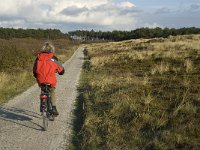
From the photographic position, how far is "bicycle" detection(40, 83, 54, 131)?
9.95 m

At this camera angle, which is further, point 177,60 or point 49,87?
point 177,60

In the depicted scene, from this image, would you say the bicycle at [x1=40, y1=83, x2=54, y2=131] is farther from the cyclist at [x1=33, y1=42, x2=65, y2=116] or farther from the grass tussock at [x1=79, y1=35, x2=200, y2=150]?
the grass tussock at [x1=79, y1=35, x2=200, y2=150]

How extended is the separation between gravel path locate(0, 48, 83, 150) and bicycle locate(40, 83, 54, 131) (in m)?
0.26

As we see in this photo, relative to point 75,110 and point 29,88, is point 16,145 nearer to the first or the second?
point 75,110

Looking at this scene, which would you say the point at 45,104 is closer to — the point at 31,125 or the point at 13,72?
the point at 31,125

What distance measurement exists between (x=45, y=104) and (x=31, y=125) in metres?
0.75

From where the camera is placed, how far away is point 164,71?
770 inches

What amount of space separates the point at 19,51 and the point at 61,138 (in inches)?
774

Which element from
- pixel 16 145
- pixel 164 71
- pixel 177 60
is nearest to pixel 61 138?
pixel 16 145

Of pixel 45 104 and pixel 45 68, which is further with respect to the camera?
pixel 45 104

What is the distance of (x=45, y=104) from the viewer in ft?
33.3

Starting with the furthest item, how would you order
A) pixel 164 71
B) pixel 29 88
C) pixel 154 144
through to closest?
1. pixel 164 71
2. pixel 29 88
3. pixel 154 144

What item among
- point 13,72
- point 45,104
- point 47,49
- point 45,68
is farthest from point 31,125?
point 13,72

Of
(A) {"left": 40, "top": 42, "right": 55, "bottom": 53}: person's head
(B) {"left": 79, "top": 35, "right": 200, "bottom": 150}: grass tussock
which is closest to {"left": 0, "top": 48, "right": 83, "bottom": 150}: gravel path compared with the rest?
(B) {"left": 79, "top": 35, "right": 200, "bottom": 150}: grass tussock
